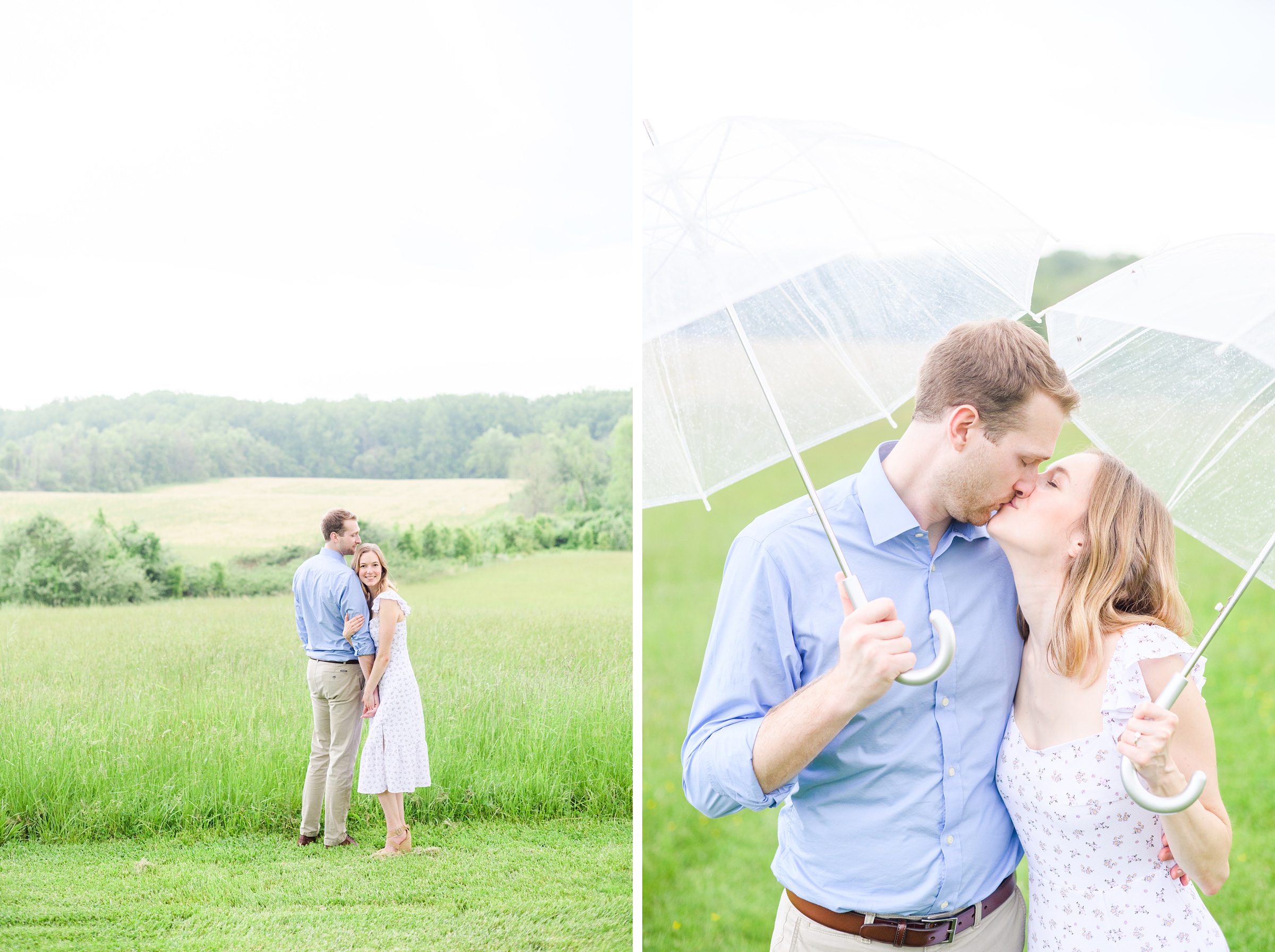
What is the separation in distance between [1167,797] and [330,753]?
2315mm

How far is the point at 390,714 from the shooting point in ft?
9.29

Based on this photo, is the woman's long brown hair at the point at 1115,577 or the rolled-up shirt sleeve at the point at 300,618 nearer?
the woman's long brown hair at the point at 1115,577

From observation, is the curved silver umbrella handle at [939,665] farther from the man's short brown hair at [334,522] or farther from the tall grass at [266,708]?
the man's short brown hair at [334,522]

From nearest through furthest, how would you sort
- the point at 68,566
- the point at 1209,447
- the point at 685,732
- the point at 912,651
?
1. the point at 912,651
2. the point at 1209,447
3. the point at 68,566
4. the point at 685,732

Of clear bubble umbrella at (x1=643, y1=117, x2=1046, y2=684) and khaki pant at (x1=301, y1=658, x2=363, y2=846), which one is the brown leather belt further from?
khaki pant at (x1=301, y1=658, x2=363, y2=846)

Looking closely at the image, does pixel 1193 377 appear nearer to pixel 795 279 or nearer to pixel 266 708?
pixel 795 279

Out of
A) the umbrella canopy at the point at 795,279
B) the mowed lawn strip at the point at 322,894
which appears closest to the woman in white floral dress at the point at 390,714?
the mowed lawn strip at the point at 322,894

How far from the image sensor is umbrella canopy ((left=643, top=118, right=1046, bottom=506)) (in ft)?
5.04

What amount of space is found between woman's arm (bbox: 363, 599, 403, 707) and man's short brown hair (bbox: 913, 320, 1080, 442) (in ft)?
6.37

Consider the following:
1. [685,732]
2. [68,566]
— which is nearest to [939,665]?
[68,566]

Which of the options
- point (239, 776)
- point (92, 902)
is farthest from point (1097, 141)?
point (92, 902)

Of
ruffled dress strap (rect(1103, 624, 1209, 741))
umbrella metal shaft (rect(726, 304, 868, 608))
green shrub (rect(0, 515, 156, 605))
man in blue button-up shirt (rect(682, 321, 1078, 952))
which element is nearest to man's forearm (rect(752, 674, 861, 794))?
man in blue button-up shirt (rect(682, 321, 1078, 952))

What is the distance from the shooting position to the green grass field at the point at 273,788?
8.96ft

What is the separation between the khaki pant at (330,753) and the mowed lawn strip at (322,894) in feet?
0.31
